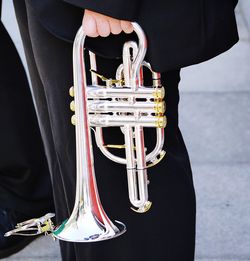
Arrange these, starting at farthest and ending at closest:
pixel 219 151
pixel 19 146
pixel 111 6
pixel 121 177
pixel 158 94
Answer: pixel 219 151
pixel 19 146
pixel 121 177
pixel 158 94
pixel 111 6

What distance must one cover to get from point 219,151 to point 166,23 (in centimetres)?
176

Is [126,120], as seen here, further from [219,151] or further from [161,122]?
[219,151]

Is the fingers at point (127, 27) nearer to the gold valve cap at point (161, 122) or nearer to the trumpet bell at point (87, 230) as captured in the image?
the gold valve cap at point (161, 122)

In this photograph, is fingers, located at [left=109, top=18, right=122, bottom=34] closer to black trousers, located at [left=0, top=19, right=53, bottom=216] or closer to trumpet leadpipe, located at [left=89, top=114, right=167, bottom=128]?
trumpet leadpipe, located at [left=89, top=114, right=167, bottom=128]

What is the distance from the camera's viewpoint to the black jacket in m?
1.69

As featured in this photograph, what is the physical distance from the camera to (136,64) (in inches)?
69.9

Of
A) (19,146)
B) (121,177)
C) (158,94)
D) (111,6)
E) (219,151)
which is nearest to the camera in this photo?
(111,6)

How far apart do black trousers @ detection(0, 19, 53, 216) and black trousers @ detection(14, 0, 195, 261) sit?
620 millimetres

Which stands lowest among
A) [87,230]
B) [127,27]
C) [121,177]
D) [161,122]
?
[87,230]

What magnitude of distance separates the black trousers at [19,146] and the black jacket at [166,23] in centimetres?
95

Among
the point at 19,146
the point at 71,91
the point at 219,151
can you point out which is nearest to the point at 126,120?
the point at 71,91

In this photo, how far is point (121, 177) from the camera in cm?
197

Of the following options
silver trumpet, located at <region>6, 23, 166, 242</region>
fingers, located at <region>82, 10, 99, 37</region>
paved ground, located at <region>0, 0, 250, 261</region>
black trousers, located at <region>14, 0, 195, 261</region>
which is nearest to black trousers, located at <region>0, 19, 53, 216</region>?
paved ground, located at <region>0, 0, 250, 261</region>

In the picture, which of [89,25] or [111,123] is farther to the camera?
[111,123]
